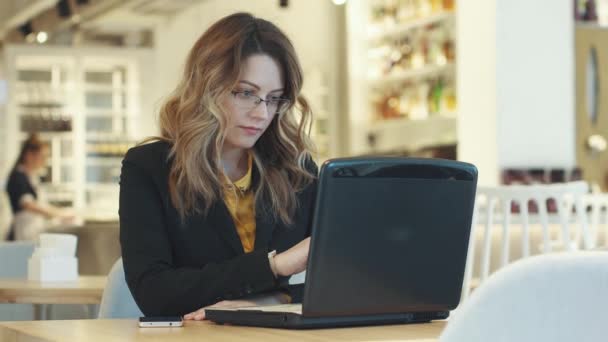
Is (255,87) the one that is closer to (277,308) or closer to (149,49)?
(277,308)

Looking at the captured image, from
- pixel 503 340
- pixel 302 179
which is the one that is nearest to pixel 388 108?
pixel 302 179

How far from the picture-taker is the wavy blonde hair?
2.04m

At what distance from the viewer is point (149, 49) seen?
12289 millimetres

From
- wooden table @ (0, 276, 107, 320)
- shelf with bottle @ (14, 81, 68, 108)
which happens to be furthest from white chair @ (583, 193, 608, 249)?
shelf with bottle @ (14, 81, 68, 108)

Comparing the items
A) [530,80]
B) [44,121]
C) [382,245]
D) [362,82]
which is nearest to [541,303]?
[382,245]

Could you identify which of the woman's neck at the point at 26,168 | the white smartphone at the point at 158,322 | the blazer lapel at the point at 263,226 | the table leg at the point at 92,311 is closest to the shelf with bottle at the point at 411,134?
the woman's neck at the point at 26,168

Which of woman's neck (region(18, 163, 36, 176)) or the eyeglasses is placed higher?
the eyeglasses

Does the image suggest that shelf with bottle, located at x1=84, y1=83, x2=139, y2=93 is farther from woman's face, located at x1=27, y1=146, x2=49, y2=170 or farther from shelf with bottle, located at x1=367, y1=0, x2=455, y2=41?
shelf with bottle, located at x1=367, y1=0, x2=455, y2=41

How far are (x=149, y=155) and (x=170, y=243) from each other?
0.57 feet

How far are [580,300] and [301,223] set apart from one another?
1.28m

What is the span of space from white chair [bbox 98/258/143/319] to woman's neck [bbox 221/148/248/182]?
355 millimetres

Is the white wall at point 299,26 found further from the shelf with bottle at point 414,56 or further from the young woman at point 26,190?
the young woman at point 26,190

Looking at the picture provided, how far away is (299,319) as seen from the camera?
1538 millimetres

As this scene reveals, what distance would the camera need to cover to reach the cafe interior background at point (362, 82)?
698 centimetres
